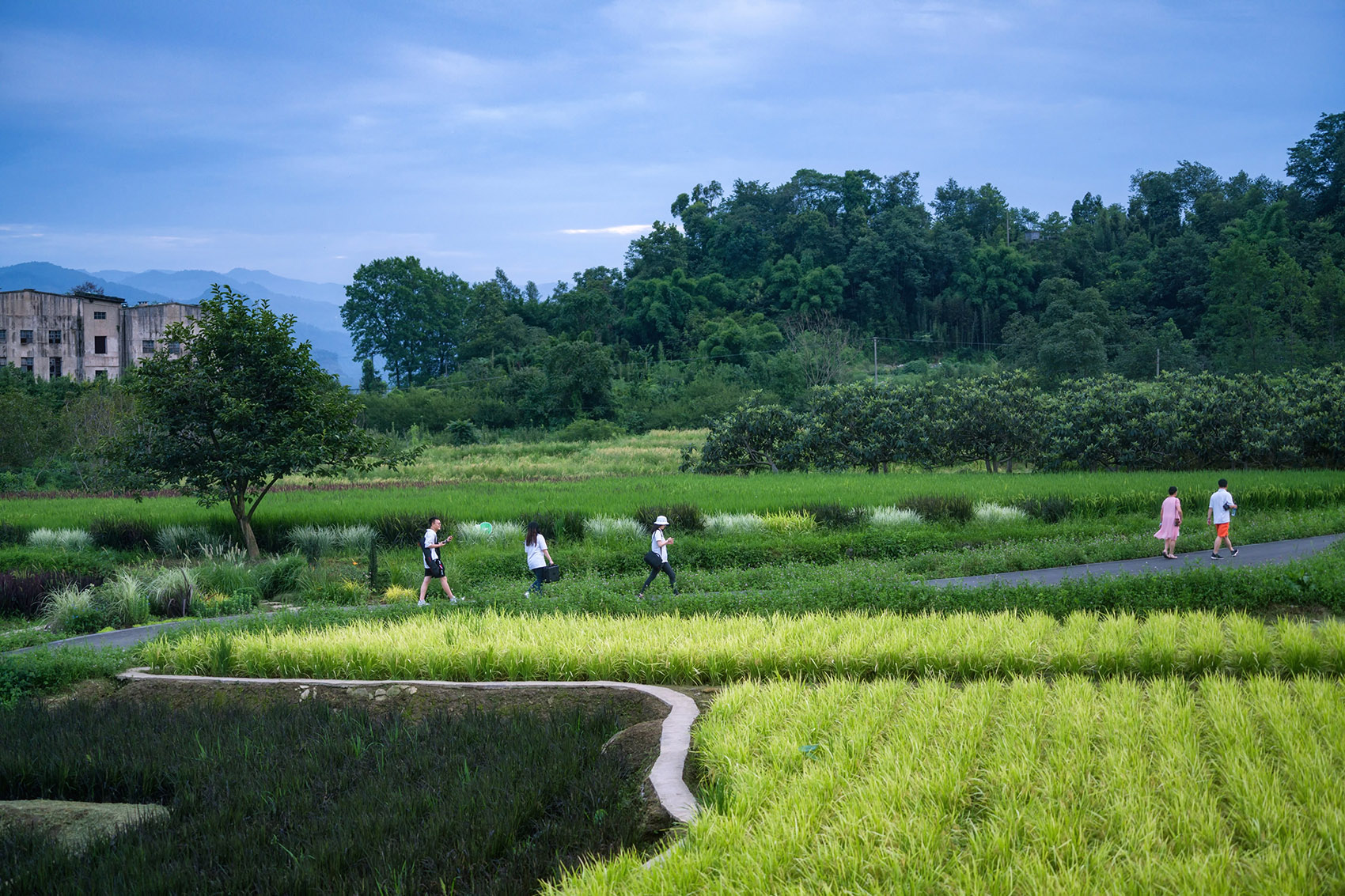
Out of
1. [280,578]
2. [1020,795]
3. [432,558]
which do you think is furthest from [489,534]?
[1020,795]

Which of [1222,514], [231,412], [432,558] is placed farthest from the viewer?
[231,412]

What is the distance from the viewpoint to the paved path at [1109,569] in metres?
13.4

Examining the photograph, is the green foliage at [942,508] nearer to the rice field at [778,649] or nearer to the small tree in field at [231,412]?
the rice field at [778,649]

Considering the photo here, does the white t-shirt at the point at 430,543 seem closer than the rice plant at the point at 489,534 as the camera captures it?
Yes

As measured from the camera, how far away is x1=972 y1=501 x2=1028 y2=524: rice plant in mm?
23016

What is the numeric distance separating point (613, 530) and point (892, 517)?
7025 millimetres

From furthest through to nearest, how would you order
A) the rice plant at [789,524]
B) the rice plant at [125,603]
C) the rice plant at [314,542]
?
1. the rice plant at [789,524]
2. the rice plant at [314,542]
3. the rice plant at [125,603]

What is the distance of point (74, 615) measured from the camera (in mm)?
14914

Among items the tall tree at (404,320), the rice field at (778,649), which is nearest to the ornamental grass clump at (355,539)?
the rice field at (778,649)

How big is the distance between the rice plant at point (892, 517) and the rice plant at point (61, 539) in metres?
19.2

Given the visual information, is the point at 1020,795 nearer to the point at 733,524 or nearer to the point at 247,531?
the point at 733,524

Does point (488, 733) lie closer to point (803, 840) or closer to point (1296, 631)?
point (803, 840)

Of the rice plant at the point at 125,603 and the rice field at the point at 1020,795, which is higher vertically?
the rice field at the point at 1020,795

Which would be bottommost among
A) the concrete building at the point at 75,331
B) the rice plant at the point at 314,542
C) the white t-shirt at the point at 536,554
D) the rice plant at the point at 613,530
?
the rice plant at the point at 314,542
